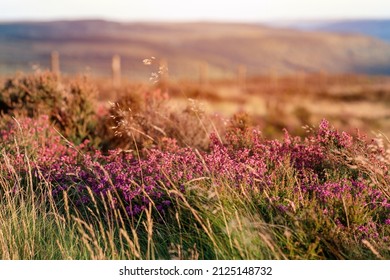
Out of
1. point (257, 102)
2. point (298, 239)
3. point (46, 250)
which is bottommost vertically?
point (257, 102)

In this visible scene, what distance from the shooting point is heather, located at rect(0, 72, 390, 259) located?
5.36 m

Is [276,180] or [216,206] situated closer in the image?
[216,206]

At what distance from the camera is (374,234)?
5535 mm

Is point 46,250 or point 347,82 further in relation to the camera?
point 347,82

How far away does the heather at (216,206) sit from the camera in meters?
5.36

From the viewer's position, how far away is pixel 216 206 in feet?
18.6

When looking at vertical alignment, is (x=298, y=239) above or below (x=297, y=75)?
above

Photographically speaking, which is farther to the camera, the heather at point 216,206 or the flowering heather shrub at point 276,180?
the flowering heather shrub at point 276,180

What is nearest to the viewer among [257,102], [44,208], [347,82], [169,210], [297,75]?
[169,210]

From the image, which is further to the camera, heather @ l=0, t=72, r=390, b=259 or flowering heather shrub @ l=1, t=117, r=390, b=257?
flowering heather shrub @ l=1, t=117, r=390, b=257
